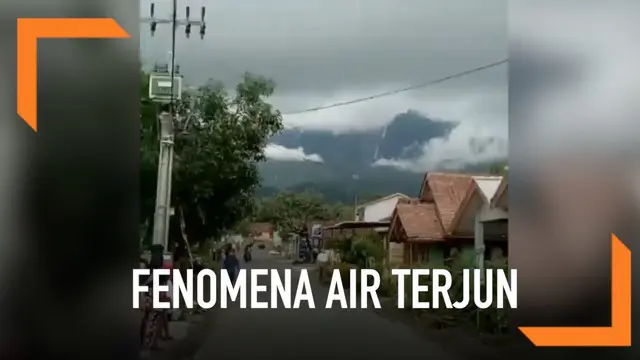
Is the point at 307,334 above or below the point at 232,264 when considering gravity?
below

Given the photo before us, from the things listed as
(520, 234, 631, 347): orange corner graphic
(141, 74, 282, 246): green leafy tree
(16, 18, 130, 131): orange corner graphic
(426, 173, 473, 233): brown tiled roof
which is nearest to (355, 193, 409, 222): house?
Answer: (426, 173, 473, 233): brown tiled roof

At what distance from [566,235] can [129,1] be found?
1.67m

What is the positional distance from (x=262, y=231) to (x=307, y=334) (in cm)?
40

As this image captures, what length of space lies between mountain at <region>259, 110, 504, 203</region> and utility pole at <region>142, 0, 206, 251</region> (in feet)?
1.08

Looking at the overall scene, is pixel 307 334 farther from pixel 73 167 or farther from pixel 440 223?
pixel 73 167

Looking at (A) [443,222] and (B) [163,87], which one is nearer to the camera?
(B) [163,87]

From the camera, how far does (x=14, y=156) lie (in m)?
2.50

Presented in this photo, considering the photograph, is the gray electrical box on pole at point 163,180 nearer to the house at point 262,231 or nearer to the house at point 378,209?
the house at point 262,231

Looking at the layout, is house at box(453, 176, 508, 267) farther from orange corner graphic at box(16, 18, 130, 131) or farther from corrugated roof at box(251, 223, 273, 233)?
orange corner graphic at box(16, 18, 130, 131)

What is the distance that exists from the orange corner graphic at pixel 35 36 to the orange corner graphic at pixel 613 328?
1743 millimetres

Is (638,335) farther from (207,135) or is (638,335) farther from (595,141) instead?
(207,135)

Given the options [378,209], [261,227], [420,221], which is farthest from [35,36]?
[420,221]

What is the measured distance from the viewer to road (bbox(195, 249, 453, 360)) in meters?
2.58

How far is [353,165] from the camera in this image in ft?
8.49
